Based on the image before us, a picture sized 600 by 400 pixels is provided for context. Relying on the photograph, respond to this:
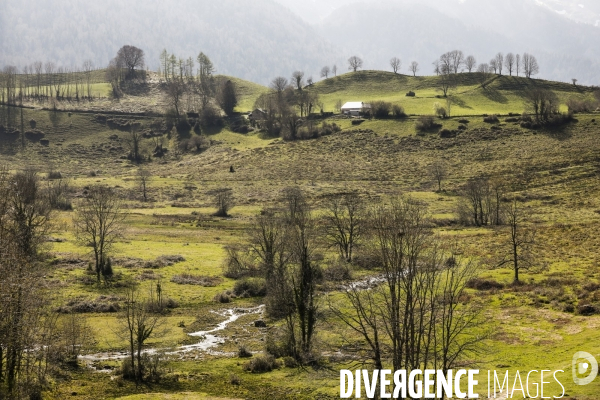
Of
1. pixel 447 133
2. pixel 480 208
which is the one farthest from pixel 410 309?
pixel 447 133

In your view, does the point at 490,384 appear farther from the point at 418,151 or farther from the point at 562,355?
the point at 418,151

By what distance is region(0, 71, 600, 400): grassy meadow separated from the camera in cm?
4197

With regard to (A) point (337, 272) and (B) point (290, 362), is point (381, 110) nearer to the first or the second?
(A) point (337, 272)

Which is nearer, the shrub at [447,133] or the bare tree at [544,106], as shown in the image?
the bare tree at [544,106]

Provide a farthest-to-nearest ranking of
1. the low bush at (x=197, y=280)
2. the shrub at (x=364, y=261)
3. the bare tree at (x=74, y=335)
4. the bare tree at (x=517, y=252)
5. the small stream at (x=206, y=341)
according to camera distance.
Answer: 1. the shrub at (x=364, y=261)
2. the low bush at (x=197, y=280)
3. the bare tree at (x=517, y=252)
4. the small stream at (x=206, y=341)
5. the bare tree at (x=74, y=335)

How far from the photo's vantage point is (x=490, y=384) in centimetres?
3728

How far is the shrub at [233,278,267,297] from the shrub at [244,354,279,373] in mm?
23432

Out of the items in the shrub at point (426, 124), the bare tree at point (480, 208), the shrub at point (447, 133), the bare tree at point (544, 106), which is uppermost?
the bare tree at point (544, 106)

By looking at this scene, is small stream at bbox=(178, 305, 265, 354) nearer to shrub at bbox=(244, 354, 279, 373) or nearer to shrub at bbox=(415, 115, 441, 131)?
shrub at bbox=(244, 354, 279, 373)

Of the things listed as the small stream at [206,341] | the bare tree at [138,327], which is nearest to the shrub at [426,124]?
the small stream at [206,341]

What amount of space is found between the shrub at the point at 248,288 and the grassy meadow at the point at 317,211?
10.6 ft

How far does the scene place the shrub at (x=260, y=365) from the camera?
43219mm

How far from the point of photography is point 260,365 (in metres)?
43.4

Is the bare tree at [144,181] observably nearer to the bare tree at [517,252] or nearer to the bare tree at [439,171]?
the bare tree at [439,171]
